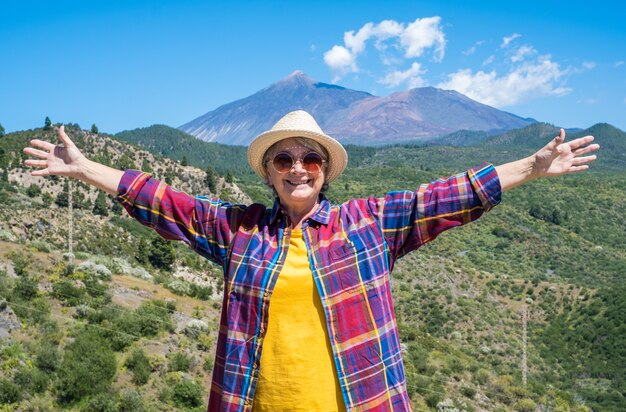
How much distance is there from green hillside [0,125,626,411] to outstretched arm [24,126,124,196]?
4.33 meters

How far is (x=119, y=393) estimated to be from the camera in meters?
6.08

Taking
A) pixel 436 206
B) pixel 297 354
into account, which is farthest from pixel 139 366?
pixel 436 206

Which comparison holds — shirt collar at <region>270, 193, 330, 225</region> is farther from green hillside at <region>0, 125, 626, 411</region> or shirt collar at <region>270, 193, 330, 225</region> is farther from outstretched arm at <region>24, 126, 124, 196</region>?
green hillside at <region>0, 125, 626, 411</region>

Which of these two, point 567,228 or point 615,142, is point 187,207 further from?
point 615,142

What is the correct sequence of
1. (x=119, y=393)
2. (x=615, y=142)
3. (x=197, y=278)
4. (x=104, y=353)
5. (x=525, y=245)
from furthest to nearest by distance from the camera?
1. (x=615, y=142)
2. (x=525, y=245)
3. (x=197, y=278)
4. (x=104, y=353)
5. (x=119, y=393)

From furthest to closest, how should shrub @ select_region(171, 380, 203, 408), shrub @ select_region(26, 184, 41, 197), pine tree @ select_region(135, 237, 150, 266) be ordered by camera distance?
1. shrub @ select_region(26, 184, 41, 197)
2. pine tree @ select_region(135, 237, 150, 266)
3. shrub @ select_region(171, 380, 203, 408)

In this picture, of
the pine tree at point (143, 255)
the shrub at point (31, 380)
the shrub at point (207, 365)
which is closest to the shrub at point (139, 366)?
the shrub at point (207, 365)

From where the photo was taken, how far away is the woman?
1843 millimetres

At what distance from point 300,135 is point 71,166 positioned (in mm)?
1067

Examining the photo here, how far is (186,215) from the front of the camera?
6.98 ft

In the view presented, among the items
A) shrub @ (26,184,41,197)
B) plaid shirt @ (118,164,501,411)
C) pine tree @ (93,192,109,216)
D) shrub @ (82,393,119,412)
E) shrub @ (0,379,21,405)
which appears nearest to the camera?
plaid shirt @ (118,164,501,411)

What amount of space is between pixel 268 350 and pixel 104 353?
558 centimetres

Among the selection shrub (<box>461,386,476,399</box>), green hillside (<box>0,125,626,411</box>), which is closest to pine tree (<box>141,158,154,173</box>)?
green hillside (<box>0,125,626,411</box>)

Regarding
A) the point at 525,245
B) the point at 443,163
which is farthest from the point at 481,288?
the point at 443,163
